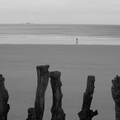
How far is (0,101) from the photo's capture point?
199 inches

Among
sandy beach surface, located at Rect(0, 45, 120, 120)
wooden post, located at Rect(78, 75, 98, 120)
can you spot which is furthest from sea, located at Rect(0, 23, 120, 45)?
wooden post, located at Rect(78, 75, 98, 120)

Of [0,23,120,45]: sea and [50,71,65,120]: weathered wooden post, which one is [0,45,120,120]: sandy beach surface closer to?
[50,71,65,120]: weathered wooden post

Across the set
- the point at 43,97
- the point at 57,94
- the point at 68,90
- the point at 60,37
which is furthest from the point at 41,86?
the point at 60,37

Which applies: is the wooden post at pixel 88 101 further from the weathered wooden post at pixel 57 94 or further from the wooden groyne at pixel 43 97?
the weathered wooden post at pixel 57 94

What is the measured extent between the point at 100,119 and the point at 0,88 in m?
2.23

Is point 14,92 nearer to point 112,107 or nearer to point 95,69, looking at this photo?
point 112,107

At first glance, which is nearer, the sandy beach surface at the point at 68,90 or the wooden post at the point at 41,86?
the wooden post at the point at 41,86

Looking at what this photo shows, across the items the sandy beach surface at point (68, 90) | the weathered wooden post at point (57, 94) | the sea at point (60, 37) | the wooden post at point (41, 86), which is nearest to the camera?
the wooden post at point (41, 86)

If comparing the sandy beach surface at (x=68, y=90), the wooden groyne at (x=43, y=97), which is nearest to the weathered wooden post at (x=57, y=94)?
the wooden groyne at (x=43, y=97)

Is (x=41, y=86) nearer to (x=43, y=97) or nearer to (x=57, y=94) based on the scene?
(x=43, y=97)

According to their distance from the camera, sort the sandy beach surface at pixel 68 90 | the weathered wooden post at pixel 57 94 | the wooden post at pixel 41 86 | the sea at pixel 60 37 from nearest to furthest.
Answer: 1. the wooden post at pixel 41 86
2. the weathered wooden post at pixel 57 94
3. the sandy beach surface at pixel 68 90
4. the sea at pixel 60 37

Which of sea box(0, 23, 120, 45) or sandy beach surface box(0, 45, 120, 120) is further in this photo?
sea box(0, 23, 120, 45)

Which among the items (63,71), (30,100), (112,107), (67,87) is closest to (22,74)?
(63,71)

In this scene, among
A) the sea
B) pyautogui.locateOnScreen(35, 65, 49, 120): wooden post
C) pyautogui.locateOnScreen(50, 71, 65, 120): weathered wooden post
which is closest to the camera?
pyautogui.locateOnScreen(35, 65, 49, 120): wooden post
